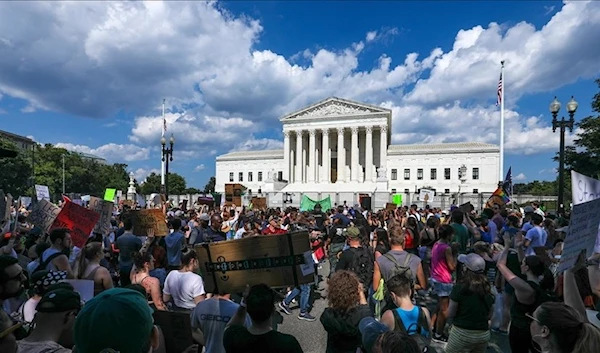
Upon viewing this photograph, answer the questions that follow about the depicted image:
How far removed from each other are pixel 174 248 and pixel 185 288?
2784 millimetres

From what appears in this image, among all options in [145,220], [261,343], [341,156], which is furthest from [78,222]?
[341,156]

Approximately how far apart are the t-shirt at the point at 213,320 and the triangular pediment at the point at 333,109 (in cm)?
6215

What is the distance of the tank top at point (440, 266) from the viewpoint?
5676mm

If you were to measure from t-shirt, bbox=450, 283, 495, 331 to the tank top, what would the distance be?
193 cm

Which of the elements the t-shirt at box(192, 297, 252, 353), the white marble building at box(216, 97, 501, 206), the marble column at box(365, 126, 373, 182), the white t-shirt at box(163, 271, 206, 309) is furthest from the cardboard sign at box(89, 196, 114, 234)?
the marble column at box(365, 126, 373, 182)

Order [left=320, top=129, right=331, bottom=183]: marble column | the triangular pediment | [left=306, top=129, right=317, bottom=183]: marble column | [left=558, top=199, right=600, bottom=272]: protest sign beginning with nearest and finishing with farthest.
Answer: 1. [left=558, top=199, right=600, bottom=272]: protest sign
2. the triangular pediment
3. [left=320, top=129, right=331, bottom=183]: marble column
4. [left=306, top=129, right=317, bottom=183]: marble column

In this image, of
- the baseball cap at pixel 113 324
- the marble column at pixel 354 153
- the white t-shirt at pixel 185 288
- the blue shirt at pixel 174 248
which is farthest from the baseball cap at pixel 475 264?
the marble column at pixel 354 153

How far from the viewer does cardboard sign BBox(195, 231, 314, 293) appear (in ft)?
10.3

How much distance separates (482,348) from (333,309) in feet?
6.13

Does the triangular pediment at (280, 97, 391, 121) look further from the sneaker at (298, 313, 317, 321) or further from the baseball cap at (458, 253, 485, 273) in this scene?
the baseball cap at (458, 253, 485, 273)

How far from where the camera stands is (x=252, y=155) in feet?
257

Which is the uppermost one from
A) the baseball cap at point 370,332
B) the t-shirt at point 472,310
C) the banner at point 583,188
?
the banner at point 583,188

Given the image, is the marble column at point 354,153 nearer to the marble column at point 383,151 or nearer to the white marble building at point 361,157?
the white marble building at point 361,157

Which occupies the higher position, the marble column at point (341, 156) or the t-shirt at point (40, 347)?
the marble column at point (341, 156)
